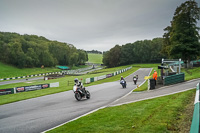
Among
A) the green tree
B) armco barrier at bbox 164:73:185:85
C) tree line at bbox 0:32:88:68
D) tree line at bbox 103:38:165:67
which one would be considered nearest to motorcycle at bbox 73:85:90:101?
armco barrier at bbox 164:73:185:85

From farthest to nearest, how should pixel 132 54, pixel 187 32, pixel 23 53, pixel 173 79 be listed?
pixel 132 54 → pixel 23 53 → pixel 187 32 → pixel 173 79

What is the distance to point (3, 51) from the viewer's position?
3135 inches

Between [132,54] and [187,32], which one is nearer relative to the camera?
[187,32]

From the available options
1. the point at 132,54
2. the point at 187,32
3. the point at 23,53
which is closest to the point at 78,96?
the point at 187,32

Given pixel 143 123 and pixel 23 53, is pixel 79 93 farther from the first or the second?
pixel 23 53

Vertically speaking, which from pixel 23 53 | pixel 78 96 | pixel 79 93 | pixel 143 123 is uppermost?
pixel 23 53

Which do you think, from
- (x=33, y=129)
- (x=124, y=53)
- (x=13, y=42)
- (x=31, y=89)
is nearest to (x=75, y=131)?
(x=33, y=129)

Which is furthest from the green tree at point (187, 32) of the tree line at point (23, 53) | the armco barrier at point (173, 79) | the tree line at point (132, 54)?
the tree line at point (23, 53)

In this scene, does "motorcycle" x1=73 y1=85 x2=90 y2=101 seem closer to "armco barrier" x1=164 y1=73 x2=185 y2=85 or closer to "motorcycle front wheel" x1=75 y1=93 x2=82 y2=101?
"motorcycle front wheel" x1=75 y1=93 x2=82 y2=101

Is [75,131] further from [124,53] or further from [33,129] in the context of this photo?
[124,53]

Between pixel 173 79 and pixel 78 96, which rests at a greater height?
pixel 173 79

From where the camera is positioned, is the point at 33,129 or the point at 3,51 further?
the point at 3,51

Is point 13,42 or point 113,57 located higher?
point 13,42

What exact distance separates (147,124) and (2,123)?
296 inches
